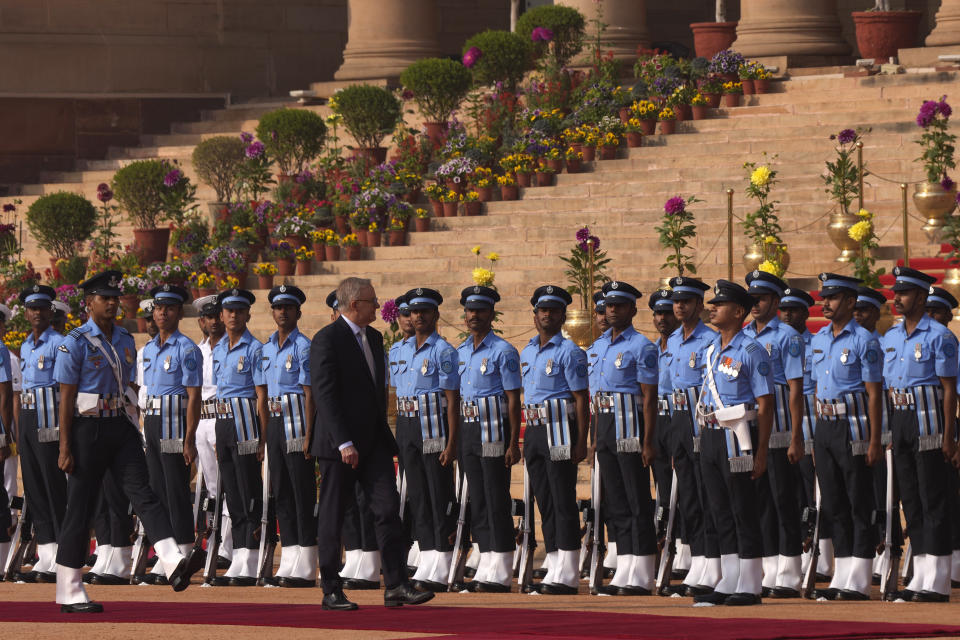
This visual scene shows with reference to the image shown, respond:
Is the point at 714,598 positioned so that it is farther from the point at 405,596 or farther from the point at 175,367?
the point at 175,367

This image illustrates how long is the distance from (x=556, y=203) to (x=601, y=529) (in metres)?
11.1

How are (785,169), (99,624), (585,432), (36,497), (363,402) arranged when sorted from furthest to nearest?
(785,169)
(36,497)
(585,432)
(363,402)
(99,624)

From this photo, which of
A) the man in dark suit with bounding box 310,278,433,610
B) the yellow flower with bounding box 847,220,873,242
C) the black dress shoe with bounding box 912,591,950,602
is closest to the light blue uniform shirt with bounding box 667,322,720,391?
the black dress shoe with bounding box 912,591,950,602

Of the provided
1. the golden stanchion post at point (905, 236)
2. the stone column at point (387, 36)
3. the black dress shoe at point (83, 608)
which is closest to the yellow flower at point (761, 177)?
the golden stanchion post at point (905, 236)

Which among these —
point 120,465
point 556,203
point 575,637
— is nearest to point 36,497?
point 120,465

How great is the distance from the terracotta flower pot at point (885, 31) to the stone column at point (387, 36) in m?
7.17

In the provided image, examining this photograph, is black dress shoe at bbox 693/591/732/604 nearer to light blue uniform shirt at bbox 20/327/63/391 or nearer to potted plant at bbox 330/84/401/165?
light blue uniform shirt at bbox 20/327/63/391

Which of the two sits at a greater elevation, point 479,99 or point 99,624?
point 479,99

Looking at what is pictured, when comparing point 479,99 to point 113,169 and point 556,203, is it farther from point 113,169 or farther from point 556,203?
point 113,169

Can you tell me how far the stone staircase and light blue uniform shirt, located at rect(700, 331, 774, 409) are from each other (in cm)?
857

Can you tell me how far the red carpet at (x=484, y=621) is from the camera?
371 inches

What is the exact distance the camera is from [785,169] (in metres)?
22.8

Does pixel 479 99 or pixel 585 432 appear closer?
pixel 585 432

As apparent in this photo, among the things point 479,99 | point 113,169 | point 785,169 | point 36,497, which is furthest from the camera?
point 113,169
